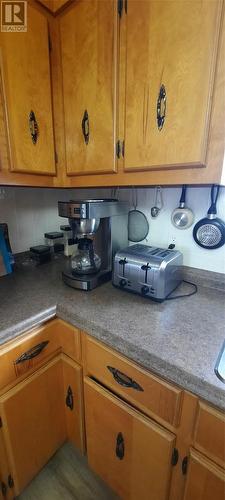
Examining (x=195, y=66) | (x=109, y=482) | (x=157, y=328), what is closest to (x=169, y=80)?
(x=195, y=66)

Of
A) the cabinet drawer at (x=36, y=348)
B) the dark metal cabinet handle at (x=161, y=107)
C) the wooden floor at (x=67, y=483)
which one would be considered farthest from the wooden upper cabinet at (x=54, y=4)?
the wooden floor at (x=67, y=483)

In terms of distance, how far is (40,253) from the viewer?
4.15 feet

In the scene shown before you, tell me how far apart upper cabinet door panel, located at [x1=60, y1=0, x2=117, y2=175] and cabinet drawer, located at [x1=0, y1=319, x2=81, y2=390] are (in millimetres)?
660

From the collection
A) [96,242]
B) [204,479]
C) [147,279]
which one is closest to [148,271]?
[147,279]

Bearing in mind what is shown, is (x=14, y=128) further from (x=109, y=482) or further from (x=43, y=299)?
(x=109, y=482)

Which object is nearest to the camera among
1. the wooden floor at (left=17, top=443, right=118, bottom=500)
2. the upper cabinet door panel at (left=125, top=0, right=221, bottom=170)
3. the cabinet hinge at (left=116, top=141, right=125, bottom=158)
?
the upper cabinet door panel at (left=125, top=0, right=221, bottom=170)

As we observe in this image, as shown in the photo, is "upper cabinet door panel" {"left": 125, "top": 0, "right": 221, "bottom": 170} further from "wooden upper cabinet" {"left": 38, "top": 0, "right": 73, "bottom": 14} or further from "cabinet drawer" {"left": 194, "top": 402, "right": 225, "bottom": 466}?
"cabinet drawer" {"left": 194, "top": 402, "right": 225, "bottom": 466}

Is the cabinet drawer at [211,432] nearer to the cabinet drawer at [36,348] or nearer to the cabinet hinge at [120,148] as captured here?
the cabinet drawer at [36,348]

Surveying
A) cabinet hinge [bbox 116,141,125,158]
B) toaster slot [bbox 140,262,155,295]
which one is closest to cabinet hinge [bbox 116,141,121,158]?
cabinet hinge [bbox 116,141,125,158]

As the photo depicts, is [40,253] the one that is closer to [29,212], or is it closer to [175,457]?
[29,212]

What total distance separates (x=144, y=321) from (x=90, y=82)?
2.98 feet

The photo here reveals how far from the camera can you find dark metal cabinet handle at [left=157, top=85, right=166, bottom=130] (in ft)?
2.19

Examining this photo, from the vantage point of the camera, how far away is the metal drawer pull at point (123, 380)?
65 cm

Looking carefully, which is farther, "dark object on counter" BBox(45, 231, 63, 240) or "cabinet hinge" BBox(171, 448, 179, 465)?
"dark object on counter" BBox(45, 231, 63, 240)
